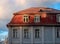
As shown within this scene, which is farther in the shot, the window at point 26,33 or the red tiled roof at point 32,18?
the window at point 26,33

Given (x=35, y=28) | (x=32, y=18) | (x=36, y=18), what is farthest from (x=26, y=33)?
(x=36, y=18)

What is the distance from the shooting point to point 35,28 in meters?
56.5

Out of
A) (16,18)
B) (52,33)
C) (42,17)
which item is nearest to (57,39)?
(52,33)

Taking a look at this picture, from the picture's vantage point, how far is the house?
56.2m

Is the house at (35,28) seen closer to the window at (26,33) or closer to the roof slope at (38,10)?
the window at (26,33)

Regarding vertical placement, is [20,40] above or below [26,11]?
below

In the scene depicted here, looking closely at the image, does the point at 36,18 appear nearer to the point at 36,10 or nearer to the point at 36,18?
the point at 36,18

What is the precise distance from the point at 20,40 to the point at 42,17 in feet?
19.3

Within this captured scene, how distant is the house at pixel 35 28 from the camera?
56188 millimetres

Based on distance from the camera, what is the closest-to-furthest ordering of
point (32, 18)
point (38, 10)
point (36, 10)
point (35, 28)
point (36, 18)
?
1. point (35, 28)
2. point (32, 18)
3. point (36, 18)
4. point (38, 10)
5. point (36, 10)

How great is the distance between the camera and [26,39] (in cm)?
5666

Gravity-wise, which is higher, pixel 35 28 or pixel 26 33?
pixel 35 28

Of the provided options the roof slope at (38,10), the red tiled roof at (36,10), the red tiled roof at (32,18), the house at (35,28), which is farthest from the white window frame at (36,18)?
the red tiled roof at (36,10)

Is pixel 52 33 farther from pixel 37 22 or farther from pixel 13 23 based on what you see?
pixel 13 23
